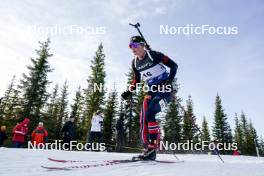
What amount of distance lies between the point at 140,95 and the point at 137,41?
32041 millimetres

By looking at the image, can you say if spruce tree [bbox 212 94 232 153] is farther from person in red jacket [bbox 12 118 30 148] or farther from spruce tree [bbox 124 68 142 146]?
person in red jacket [bbox 12 118 30 148]

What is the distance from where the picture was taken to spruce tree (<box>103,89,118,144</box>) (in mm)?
38688

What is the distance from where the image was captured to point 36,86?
3256 centimetres

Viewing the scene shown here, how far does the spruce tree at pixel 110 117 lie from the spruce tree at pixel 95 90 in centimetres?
330

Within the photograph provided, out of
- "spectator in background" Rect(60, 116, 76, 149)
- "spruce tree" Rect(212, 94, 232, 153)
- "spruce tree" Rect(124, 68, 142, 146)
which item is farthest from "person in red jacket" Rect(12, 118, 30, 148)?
"spruce tree" Rect(212, 94, 232, 153)

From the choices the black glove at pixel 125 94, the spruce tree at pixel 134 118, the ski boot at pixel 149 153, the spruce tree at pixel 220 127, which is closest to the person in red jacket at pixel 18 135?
the black glove at pixel 125 94

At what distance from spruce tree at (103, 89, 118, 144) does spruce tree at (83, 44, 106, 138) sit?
3.30 meters

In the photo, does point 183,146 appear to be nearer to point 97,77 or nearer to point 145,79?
point 97,77

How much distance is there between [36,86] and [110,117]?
12006 millimetres

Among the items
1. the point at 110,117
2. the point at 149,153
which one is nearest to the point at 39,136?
the point at 149,153

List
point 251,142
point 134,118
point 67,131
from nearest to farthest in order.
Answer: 1. point 67,131
2. point 134,118
3. point 251,142

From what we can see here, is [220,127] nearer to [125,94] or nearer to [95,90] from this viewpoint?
[95,90]

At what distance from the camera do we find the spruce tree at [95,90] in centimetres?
3371

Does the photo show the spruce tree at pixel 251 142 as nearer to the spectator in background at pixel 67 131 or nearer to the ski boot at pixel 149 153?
the spectator in background at pixel 67 131
